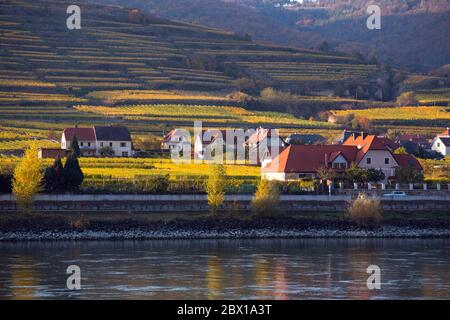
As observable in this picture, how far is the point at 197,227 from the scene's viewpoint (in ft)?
180

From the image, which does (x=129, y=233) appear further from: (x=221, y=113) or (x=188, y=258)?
(x=221, y=113)

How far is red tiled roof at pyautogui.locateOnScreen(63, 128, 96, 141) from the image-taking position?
8475 centimetres

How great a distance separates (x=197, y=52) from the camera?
5576 inches

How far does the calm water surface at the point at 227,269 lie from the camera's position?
36156 millimetres

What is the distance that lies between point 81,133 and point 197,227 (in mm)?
32861

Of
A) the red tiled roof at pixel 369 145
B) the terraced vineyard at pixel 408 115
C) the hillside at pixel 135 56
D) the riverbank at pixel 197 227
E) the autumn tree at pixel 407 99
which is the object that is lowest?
the riverbank at pixel 197 227

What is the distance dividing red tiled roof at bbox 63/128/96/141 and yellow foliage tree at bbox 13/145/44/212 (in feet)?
91.5

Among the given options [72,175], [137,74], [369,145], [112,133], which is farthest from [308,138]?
[137,74]

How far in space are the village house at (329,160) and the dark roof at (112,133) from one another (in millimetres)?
18528

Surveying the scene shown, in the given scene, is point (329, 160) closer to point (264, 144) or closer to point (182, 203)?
point (264, 144)

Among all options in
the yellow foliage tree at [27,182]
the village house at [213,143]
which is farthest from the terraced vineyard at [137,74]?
the yellow foliage tree at [27,182]

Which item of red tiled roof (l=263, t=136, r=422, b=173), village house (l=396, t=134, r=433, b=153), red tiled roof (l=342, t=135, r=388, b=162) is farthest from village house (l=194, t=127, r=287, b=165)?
village house (l=396, t=134, r=433, b=153)

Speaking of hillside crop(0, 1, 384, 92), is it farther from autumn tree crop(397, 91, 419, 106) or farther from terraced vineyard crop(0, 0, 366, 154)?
autumn tree crop(397, 91, 419, 106)

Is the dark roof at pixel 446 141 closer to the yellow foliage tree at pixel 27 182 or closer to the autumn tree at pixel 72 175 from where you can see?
the autumn tree at pixel 72 175
